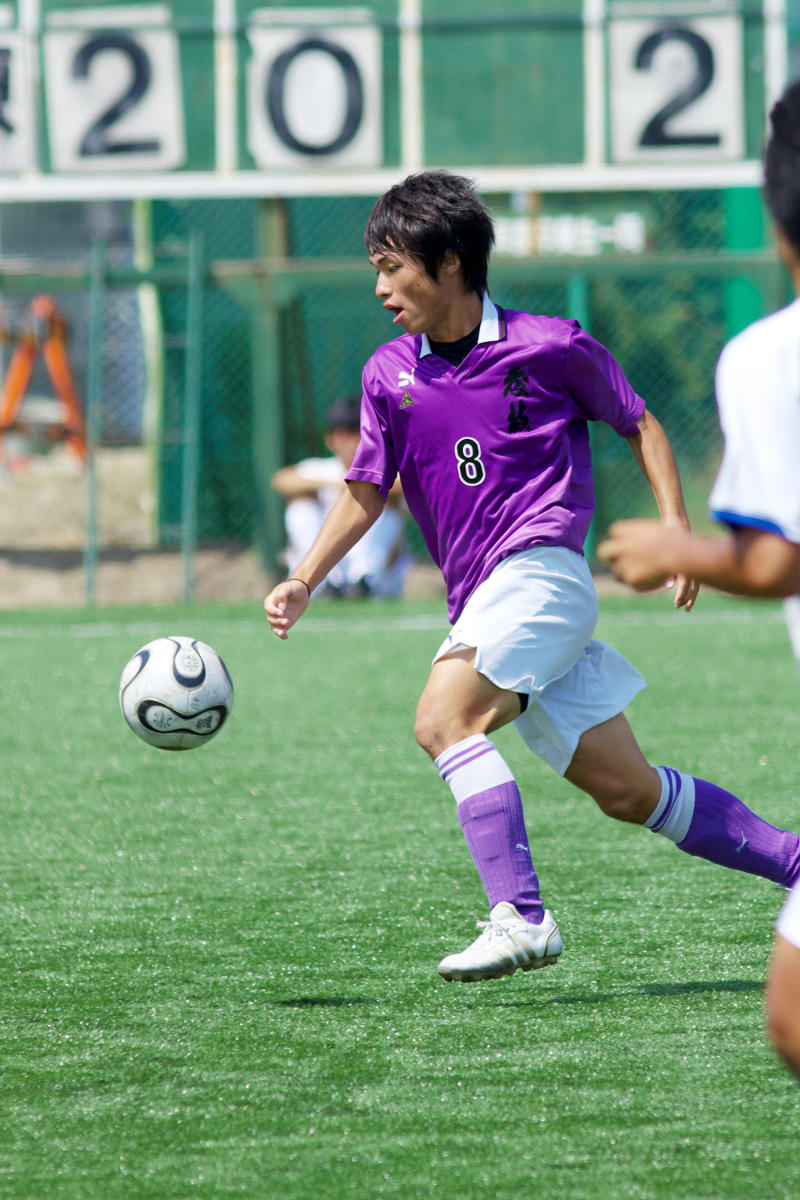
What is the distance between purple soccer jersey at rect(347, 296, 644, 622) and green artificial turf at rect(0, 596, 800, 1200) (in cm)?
92

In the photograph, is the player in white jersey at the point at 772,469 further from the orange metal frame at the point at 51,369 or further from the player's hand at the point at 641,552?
the orange metal frame at the point at 51,369

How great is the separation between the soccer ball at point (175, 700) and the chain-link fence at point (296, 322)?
8.55 metres

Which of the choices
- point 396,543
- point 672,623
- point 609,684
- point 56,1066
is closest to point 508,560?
point 609,684

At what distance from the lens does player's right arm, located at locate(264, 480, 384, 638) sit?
3680 millimetres

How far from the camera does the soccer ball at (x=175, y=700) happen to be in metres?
4.03

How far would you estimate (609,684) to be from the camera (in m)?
3.64

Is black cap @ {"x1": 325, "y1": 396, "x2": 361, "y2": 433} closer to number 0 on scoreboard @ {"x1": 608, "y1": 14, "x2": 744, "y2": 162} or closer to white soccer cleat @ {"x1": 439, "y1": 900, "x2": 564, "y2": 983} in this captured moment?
number 0 on scoreboard @ {"x1": 608, "y1": 14, "x2": 744, "y2": 162}

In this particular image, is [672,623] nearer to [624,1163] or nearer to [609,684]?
[609,684]

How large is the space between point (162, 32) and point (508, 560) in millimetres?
10409

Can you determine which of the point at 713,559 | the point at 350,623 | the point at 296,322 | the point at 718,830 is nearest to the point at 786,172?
the point at 713,559

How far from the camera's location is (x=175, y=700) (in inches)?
158

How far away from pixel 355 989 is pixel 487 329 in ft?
4.79

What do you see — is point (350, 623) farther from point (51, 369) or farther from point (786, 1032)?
point (786, 1032)

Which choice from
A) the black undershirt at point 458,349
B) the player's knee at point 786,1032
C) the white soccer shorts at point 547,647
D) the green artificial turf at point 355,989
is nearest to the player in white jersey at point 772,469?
the player's knee at point 786,1032
